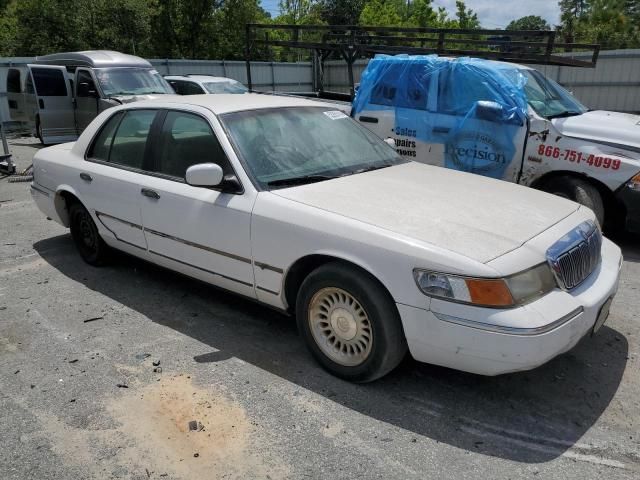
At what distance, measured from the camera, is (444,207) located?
3.34 metres

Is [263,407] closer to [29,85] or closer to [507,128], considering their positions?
[507,128]

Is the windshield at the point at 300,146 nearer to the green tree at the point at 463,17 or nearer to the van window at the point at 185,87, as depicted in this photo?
the van window at the point at 185,87

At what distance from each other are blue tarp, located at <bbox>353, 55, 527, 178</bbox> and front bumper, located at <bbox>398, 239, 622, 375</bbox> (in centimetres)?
368

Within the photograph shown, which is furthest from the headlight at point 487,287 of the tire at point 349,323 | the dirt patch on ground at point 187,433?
the dirt patch on ground at point 187,433

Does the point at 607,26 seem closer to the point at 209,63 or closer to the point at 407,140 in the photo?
the point at 209,63

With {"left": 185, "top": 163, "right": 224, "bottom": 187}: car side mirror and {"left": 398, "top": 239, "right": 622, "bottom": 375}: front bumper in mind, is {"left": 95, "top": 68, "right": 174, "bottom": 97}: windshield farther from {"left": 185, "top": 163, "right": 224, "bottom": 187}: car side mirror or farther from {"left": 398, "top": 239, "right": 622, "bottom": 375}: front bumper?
{"left": 398, "top": 239, "right": 622, "bottom": 375}: front bumper

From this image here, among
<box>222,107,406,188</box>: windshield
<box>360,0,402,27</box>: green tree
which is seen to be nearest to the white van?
<box>222,107,406,188</box>: windshield

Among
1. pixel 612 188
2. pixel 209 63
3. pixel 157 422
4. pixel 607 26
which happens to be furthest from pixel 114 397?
pixel 607 26

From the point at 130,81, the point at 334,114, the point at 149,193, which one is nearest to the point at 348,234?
the point at 334,114

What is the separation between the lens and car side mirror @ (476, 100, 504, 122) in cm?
628

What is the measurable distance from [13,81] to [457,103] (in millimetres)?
12962

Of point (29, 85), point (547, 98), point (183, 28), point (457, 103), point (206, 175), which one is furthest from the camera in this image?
point (183, 28)

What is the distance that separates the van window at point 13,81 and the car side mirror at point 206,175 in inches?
535

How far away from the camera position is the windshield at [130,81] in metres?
12.0
